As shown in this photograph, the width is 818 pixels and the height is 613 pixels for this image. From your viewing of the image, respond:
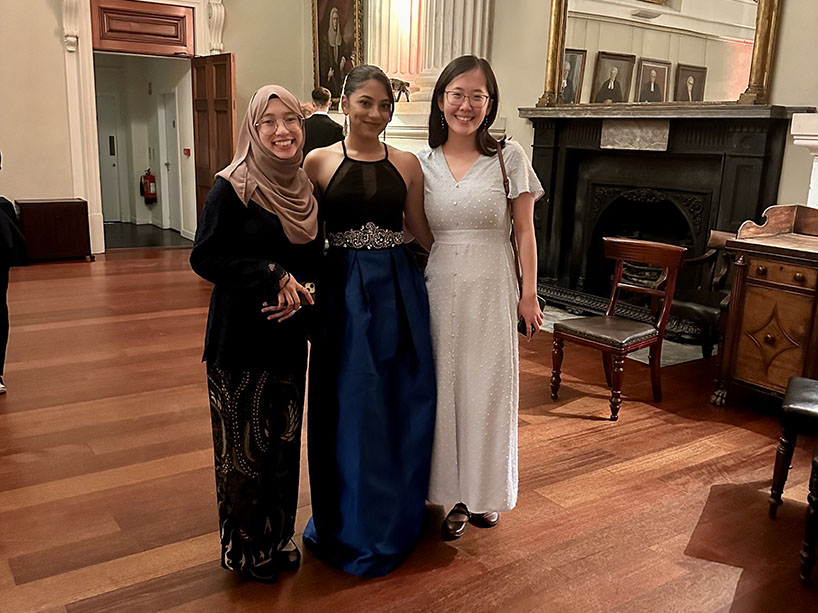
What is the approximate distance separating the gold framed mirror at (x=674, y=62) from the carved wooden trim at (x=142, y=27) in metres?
4.82

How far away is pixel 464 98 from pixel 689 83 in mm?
3497

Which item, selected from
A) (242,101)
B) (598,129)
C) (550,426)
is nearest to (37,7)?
(242,101)

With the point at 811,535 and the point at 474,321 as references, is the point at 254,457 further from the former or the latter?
the point at 811,535

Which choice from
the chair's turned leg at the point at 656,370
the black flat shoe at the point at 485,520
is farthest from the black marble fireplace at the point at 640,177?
the black flat shoe at the point at 485,520

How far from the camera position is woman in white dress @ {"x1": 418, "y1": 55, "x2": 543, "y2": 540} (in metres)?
2.58

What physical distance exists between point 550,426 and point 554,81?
3.52m

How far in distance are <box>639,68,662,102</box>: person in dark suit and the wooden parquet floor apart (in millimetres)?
2089

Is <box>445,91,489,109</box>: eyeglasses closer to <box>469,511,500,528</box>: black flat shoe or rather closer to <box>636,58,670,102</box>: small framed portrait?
<box>469,511,500,528</box>: black flat shoe

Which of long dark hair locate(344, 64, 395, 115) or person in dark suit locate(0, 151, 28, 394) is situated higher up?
long dark hair locate(344, 64, 395, 115)

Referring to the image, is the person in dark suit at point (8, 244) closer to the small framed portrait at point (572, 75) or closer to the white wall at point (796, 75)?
the small framed portrait at point (572, 75)

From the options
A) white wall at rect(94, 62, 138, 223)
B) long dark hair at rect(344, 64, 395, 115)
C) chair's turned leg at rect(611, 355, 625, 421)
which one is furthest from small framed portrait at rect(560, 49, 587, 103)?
white wall at rect(94, 62, 138, 223)

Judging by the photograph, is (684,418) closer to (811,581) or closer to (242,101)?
(811,581)

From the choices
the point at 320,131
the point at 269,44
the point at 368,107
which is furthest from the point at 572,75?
the point at 269,44

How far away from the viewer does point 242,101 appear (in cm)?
970
